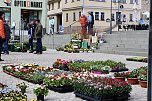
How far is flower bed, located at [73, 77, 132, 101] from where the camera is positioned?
6.71m

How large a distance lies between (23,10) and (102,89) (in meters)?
38.2

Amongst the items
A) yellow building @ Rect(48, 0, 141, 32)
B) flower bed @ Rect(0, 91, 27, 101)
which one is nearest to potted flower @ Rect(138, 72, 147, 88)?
flower bed @ Rect(0, 91, 27, 101)

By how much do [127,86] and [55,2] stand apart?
6578cm

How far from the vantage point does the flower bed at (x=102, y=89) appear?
22.0 feet

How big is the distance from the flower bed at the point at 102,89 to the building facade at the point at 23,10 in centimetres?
3319

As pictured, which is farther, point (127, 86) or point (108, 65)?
point (108, 65)

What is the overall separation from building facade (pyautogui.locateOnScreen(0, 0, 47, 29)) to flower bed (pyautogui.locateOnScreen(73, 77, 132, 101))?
33187 millimetres

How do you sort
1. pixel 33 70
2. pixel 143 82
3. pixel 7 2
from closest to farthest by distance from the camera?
1. pixel 143 82
2. pixel 33 70
3. pixel 7 2

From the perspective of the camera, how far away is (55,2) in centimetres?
7181

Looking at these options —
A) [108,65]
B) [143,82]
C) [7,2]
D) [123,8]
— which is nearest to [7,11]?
[7,2]

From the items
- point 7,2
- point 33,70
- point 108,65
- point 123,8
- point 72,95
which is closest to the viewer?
point 72,95

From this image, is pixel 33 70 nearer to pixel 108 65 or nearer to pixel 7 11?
pixel 108 65

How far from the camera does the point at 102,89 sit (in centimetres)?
673

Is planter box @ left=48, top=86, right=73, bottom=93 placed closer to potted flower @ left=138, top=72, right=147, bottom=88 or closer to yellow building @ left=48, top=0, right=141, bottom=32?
potted flower @ left=138, top=72, right=147, bottom=88
